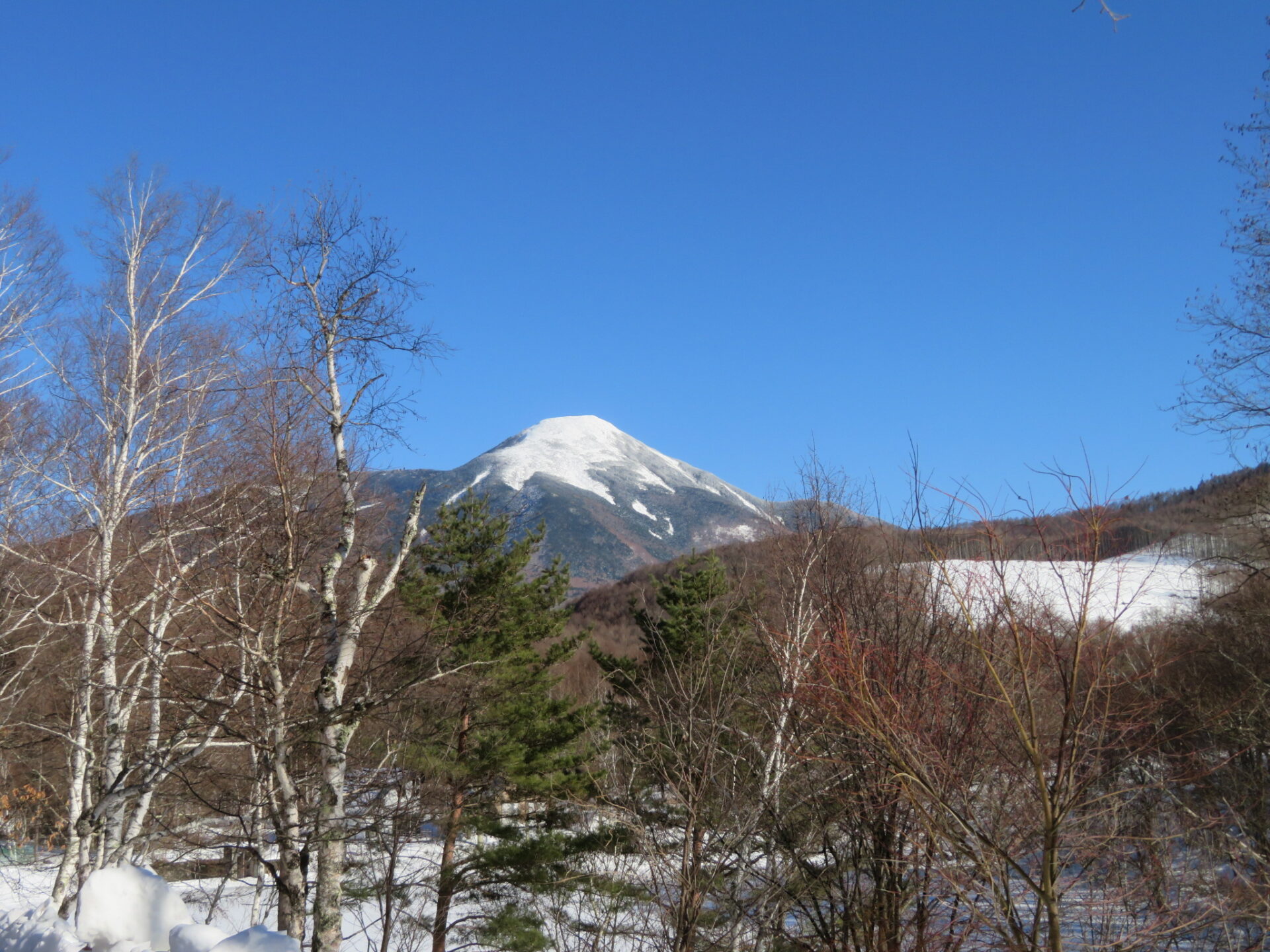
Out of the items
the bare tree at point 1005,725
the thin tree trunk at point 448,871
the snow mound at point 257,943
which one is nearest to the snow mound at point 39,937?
the snow mound at point 257,943

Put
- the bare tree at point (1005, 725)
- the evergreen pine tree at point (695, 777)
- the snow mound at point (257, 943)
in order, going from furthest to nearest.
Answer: the evergreen pine tree at point (695, 777) → the snow mound at point (257, 943) → the bare tree at point (1005, 725)

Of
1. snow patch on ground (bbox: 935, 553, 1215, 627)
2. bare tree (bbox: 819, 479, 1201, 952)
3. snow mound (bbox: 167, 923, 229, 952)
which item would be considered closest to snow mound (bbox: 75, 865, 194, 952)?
snow mound (bbox: 167, 923, 229, 952)

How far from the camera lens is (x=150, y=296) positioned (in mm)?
11109

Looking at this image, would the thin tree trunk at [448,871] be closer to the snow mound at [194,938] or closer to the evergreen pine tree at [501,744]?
the evergreen pine tree at [501,744]

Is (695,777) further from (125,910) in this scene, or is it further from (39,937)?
(39,937)

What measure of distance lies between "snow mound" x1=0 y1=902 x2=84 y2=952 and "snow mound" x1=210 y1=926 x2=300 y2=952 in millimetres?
936

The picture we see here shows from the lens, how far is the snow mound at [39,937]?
13.4 feet

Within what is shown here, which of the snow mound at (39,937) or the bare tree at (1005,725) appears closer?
the bare tree at (1005,725)

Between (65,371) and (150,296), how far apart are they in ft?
4.57

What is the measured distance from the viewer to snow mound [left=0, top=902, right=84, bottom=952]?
4.09 meters

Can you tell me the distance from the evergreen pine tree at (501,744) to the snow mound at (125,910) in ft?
40.1

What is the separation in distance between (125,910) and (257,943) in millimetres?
1037

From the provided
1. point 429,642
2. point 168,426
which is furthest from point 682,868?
point 168,426

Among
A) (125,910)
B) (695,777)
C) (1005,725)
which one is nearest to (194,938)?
(125,910)
